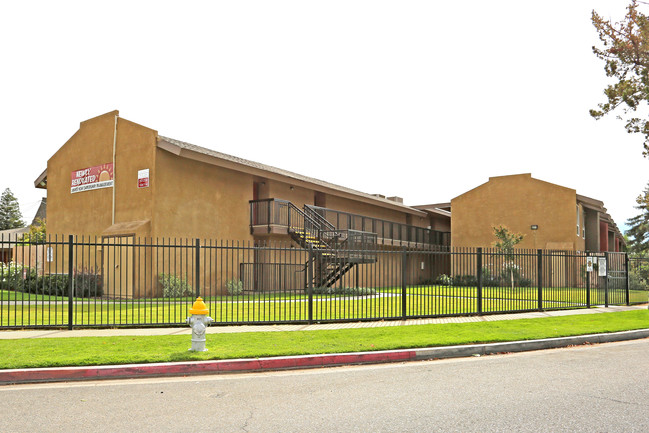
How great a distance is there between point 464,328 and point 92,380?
7845mm

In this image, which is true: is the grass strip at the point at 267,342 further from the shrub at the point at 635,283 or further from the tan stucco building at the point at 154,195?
the shrub at the point at 635,283

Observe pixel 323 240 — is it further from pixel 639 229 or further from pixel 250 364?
pixel 639 229

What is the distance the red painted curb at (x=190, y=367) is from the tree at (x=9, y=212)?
2659 inches

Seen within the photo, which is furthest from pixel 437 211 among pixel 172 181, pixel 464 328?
pixel 464 328

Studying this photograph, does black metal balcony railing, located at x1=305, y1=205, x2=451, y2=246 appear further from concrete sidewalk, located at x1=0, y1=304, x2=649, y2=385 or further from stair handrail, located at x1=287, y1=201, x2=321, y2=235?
concrete sidewalk, located at x1=0, y1=304, x2=649, y2=385

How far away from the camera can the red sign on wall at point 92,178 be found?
2404 centimetres

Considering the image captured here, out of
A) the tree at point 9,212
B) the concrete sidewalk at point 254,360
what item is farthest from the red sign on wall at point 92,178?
the tree at point 9,212

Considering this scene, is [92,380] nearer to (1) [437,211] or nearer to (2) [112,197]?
(2) [112,197]

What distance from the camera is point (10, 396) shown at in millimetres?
6582

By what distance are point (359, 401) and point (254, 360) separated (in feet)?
8.40

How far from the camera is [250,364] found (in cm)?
821

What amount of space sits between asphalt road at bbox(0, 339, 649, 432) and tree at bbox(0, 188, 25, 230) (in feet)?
225

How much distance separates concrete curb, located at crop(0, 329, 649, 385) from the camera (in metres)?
7.46

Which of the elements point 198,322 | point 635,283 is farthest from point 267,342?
point 635,283
